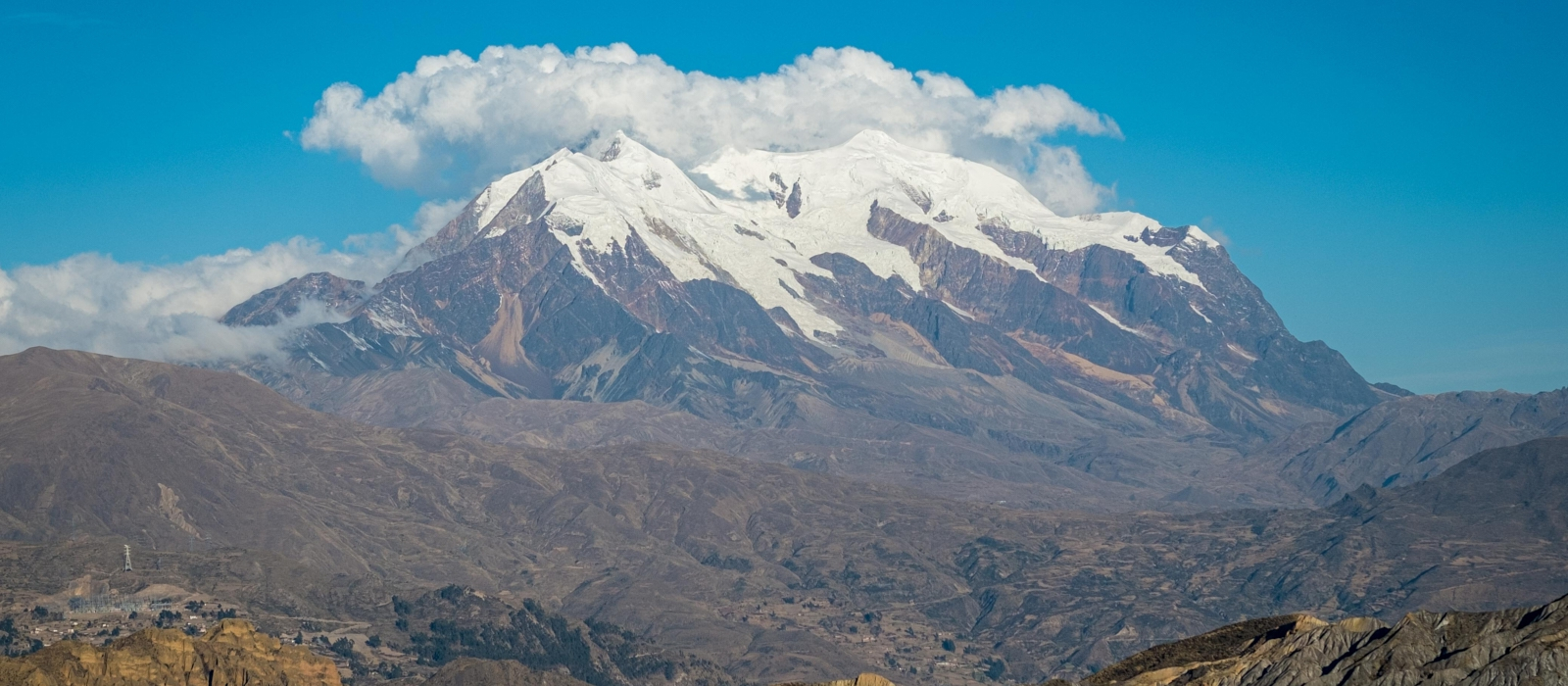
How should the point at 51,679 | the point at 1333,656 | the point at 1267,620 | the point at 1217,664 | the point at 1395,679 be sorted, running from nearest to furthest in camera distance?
the point at 1395,679, the point at 1333,656, the point at 1217,664, the point at 1267,620, the point at 51,679

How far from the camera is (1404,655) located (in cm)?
11800

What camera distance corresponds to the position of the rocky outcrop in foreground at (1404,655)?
357ft

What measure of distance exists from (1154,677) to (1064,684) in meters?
10.7

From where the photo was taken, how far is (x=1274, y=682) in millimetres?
124250

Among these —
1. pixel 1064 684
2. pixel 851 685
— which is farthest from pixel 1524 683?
pixel 851 685

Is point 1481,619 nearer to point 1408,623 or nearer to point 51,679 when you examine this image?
point 1408,623

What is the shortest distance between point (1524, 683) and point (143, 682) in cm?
13813

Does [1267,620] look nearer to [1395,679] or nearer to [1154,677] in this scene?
[1154,677]

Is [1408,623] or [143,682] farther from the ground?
[1408,623]

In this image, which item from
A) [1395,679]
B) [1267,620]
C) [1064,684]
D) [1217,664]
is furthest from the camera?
[1267,620]

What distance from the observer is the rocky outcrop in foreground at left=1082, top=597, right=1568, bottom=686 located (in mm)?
108875

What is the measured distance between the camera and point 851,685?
5945 inches

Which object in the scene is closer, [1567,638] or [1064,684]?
[1567,638]

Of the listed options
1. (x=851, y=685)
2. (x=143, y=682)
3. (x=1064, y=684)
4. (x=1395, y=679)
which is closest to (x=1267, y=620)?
(x=1064, y=684)
